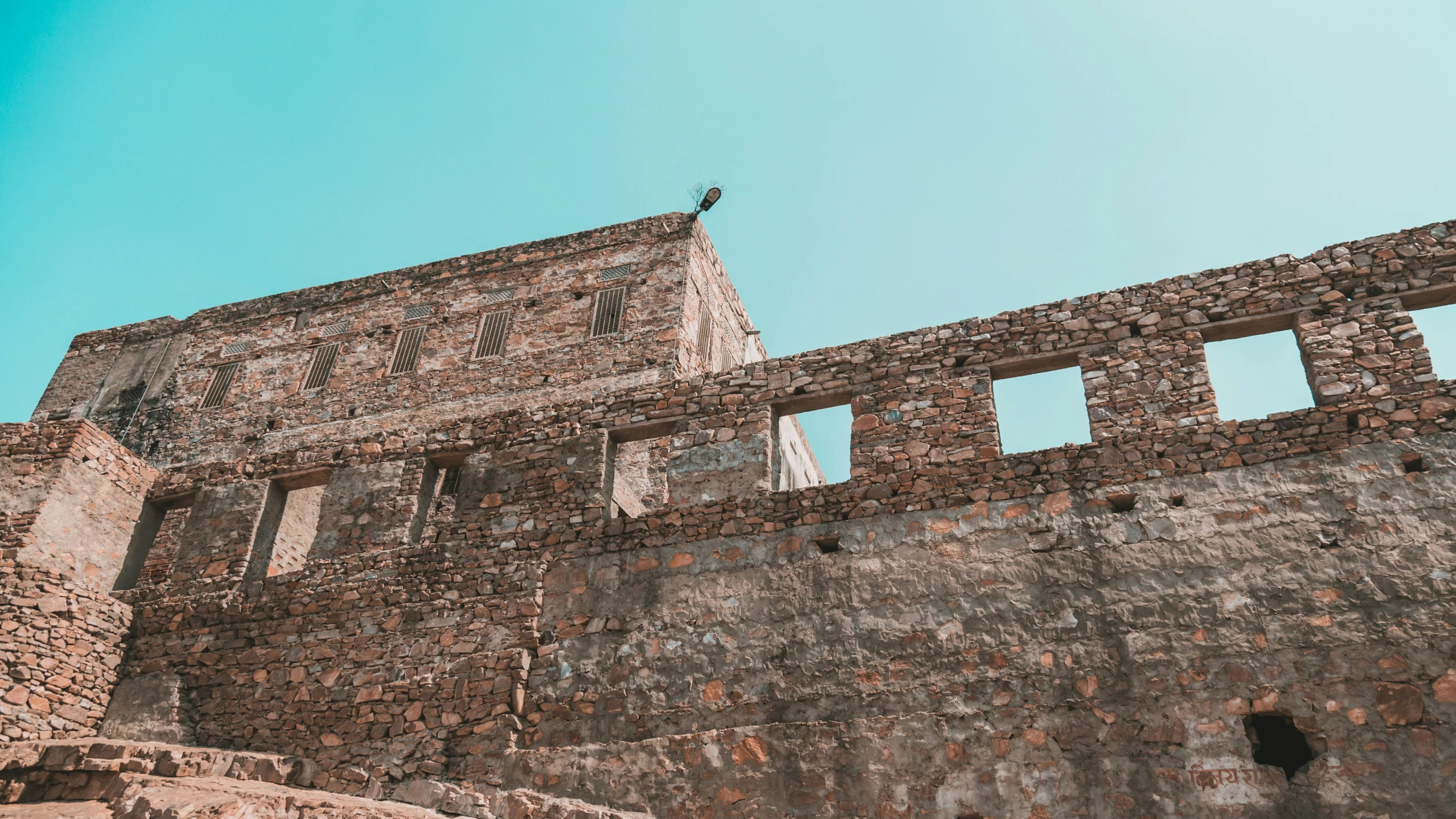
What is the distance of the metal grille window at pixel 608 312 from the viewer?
19172 millimetres

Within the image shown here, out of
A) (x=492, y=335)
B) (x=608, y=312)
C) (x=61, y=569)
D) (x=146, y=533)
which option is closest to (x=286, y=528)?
(x=146, y=533)

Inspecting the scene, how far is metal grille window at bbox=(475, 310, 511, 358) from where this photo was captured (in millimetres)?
19719

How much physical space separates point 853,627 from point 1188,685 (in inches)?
99.6

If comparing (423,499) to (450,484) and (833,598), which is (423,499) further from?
(833,598)

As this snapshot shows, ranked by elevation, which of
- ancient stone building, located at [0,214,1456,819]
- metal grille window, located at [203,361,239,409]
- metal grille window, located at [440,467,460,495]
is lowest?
ancient stone building, located at [0,214,1456,819]

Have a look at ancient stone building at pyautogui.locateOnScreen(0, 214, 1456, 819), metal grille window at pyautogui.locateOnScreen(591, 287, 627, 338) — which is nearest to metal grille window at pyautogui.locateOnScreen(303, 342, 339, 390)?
metal grille window at pyautogui.locateOnScreen(591, 287, 627, 338)

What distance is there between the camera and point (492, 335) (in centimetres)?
1997

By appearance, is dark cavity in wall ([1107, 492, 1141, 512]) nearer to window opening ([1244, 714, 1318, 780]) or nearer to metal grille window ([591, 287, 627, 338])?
window opening ([1244, 714, 1318, 780])

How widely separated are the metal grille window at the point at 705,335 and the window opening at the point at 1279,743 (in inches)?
500

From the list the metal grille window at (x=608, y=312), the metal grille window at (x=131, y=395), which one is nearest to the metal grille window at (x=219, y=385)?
the metal grille window at (x=131, y=395)

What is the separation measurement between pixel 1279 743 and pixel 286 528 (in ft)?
36.7

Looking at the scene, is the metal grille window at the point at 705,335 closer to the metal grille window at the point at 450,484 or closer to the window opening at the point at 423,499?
the metal grille window at the point at 450,484

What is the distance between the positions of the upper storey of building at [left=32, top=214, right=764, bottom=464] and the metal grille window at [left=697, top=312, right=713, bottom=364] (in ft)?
0.13

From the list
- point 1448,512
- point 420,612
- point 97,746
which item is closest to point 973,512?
point 1448,512
